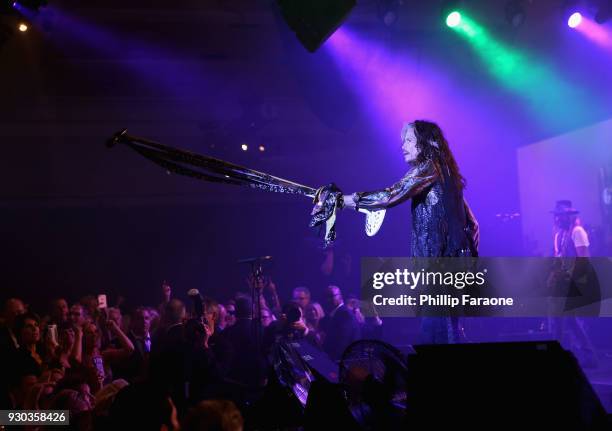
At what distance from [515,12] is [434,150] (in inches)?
335

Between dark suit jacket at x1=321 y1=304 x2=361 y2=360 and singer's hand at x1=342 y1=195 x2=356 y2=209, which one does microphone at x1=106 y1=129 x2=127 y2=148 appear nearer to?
singer's hand at x1=342 y1=195 x2=356 y2=209

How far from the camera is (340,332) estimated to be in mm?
9242

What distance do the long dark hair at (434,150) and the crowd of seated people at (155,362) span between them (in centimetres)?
202

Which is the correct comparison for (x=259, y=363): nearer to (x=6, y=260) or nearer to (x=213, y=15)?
(x=213, y=15)

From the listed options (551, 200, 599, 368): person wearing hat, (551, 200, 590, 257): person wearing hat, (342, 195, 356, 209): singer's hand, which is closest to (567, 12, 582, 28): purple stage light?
(551, 200, 590, 257): person wearing hat

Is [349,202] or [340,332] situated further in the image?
[340,332]

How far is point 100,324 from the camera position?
988cm

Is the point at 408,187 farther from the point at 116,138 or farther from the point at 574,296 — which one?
the point at 574,296

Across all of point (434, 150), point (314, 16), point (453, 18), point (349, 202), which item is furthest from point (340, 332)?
point (453, 18)

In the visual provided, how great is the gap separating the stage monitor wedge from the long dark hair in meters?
3.66

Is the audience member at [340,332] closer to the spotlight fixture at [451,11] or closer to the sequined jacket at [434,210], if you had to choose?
the sequined jacket at [434,210]

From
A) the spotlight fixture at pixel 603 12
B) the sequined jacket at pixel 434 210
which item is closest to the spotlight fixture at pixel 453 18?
the spotlight fixture at pixel 603 12

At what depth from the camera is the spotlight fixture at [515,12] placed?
11.3m

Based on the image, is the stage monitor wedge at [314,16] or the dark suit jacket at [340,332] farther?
the dark suit jacket at [340,332]
